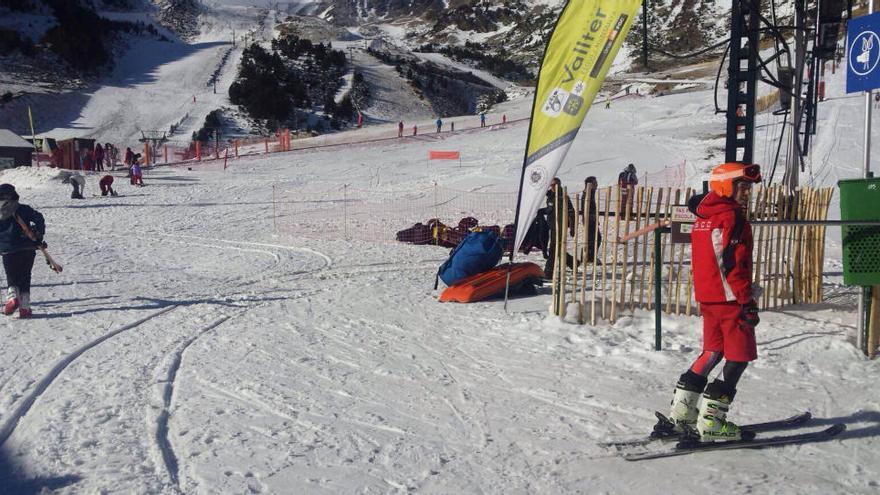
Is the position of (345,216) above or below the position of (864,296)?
above

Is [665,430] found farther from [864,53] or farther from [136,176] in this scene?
[136,176]

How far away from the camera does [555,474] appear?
13.6 feet

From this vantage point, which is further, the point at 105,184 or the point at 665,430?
the point at 105,184

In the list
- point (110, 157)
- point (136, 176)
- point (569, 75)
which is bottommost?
point (136, 176)

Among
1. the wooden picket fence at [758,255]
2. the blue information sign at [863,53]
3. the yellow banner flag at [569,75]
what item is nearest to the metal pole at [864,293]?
the blue information sign at [863,53]

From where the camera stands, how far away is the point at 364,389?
5.75 metres

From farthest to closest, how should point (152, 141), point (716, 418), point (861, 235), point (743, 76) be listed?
point (152, 141), point (743, 76), point (861, 235), point (716, 418)

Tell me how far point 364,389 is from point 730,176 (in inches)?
127

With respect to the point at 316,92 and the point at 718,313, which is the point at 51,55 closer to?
the point at 316,92

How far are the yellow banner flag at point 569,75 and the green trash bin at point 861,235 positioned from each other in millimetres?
2372

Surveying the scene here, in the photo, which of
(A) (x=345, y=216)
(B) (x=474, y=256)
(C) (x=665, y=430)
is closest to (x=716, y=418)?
(C) (x=665, y=430)

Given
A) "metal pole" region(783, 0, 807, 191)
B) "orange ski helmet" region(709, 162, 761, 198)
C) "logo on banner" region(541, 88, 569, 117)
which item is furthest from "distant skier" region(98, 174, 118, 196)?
"orange ski helmet" region(709, 162, 761, 198)

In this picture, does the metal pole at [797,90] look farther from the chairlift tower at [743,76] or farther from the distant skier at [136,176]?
the distant skier at [136,176]

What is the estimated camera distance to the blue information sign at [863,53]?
612 cm
